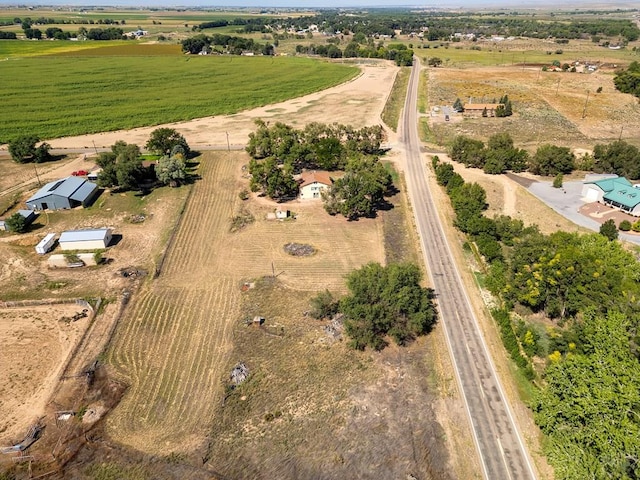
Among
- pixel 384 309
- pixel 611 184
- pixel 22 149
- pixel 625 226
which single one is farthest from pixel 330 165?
pixel 22 149

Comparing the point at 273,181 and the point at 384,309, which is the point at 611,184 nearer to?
the point at 384,309

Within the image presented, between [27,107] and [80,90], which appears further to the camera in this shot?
[80,90]

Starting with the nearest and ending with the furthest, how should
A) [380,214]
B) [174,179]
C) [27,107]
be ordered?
[380,214], [174,179], [27,107]

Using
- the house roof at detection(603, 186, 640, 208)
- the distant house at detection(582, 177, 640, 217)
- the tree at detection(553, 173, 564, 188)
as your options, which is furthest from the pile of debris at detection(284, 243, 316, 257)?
the house roof at detection(603, 186, 640, 208)

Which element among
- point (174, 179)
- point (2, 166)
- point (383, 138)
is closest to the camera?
point (174, 179)

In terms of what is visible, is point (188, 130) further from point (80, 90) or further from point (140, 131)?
point (80, 90)

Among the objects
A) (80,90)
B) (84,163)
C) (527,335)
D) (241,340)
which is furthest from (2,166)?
(527,335)

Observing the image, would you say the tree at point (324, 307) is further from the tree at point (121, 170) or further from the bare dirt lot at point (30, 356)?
the tree at point (121, 170)
